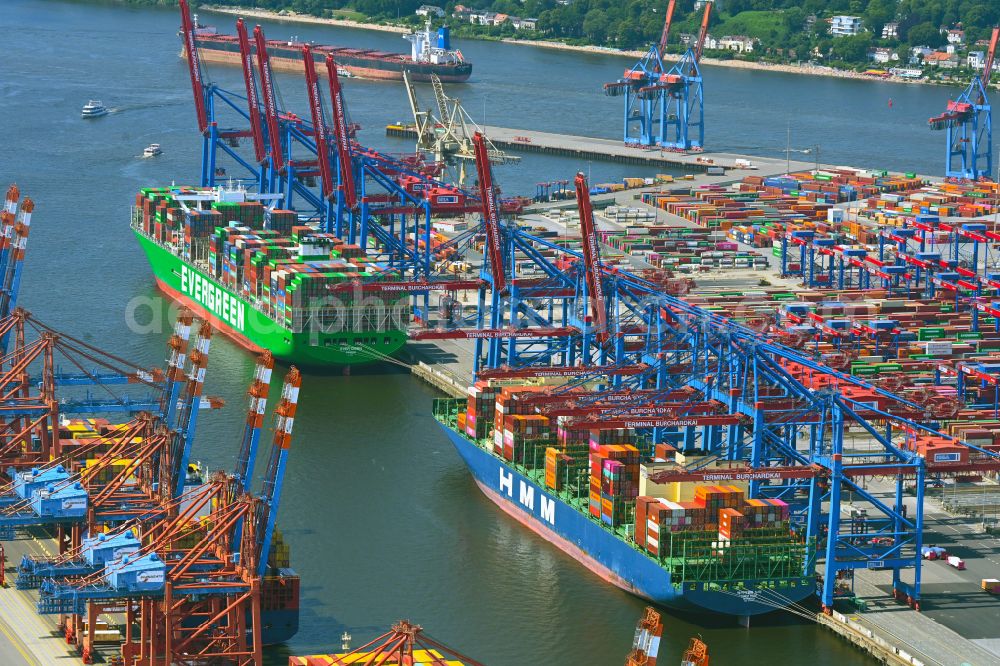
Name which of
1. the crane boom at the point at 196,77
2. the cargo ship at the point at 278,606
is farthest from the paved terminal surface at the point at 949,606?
the crane boom at the point at 196,77

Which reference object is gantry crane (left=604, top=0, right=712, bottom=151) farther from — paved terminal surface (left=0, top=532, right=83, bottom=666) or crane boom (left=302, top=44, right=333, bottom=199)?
paved terminal surface (left=0, top=532, right=83, bottom=666)

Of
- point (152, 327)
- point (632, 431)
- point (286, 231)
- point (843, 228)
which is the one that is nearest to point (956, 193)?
point (843, 228)

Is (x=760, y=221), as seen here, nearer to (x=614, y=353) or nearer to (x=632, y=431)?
(x=614, y=353)

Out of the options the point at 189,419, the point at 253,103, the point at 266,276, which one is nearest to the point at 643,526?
the point at 189,419

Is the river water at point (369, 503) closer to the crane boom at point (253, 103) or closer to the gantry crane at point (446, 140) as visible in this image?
the gantry crane at point (446, 140)

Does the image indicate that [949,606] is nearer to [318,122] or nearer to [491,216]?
[491,216]
